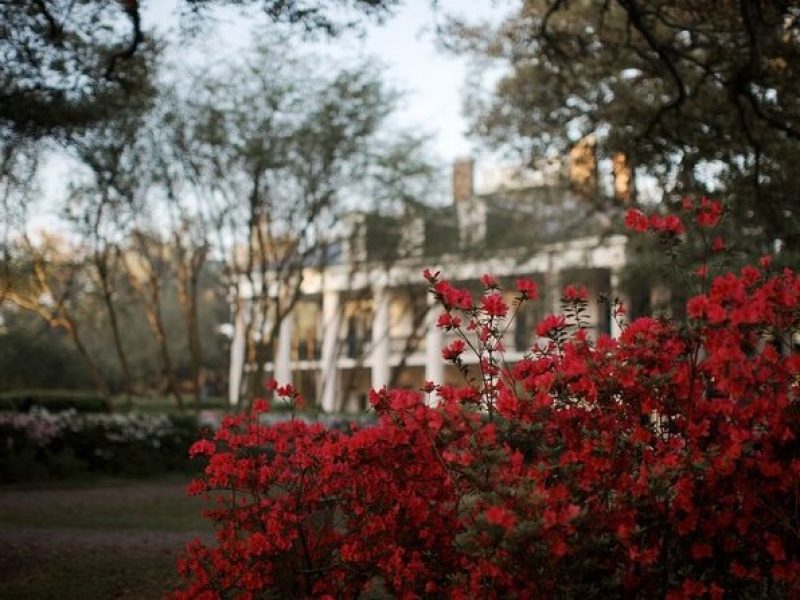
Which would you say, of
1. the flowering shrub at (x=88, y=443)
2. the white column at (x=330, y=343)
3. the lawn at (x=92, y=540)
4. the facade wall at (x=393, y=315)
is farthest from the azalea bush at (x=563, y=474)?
the white column at (x=330, y=343)

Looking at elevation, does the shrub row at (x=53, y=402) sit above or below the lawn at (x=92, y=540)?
above

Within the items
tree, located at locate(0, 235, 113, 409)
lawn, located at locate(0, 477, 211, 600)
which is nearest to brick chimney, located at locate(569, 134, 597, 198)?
lawn, located at locate(0, 477, 211, 600)

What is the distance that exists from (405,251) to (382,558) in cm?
2190

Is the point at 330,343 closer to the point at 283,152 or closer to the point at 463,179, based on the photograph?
the point at 463,179

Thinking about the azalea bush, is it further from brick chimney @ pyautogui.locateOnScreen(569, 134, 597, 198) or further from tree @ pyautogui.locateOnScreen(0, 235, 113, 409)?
tree @ pyautogui.locateOnScreen(0, 235, 113, 409)

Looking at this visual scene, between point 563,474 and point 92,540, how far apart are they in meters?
6.62

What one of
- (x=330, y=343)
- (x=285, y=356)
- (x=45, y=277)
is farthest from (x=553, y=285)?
(x=285, y=356)

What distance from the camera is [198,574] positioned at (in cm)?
454

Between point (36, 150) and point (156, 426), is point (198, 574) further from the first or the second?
point (156, 426)

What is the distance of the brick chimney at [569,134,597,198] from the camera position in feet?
56.1

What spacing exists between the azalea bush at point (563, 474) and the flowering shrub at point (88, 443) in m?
12.1

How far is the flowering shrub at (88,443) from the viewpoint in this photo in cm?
1566

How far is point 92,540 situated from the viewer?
363 inches

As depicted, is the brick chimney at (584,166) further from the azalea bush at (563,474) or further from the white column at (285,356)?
the white column at (285,356)
